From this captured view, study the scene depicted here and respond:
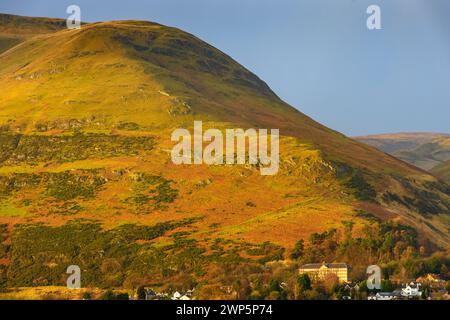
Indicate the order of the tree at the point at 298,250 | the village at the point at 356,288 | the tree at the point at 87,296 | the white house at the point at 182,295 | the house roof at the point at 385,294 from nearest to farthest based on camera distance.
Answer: the house roof at the point at 385,294
the village at the point at 356,288
the white house at the point at 182,295
the tree at the point at 87,296
the tree at the point at 298,250

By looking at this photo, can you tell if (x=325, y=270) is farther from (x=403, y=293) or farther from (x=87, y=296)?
(x=87, y=296)

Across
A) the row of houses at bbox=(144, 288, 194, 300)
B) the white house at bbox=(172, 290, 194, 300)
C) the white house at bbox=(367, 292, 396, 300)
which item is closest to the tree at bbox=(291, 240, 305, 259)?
the row of houses at bbox=(144, 288, 194, 300)

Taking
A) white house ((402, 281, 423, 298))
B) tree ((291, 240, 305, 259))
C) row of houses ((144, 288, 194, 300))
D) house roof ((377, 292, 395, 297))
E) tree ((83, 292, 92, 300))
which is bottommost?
tree ((83, 292, 92, 300))

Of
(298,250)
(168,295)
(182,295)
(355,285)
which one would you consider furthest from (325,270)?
(168,295)

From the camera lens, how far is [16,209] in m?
198

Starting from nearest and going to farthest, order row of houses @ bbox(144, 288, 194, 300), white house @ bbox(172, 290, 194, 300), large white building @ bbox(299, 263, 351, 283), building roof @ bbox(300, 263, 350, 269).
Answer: white house @ bbox(172, 290, 194, 300), row of houses @ bbox(144, 288, 194, 300), large white building @ bbox(299, 263, 351, 283), building roof @ bbox(300, 263, 350, 269)

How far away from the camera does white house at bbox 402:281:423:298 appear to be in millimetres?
126875

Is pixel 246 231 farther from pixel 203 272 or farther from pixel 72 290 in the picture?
pixel 72 290

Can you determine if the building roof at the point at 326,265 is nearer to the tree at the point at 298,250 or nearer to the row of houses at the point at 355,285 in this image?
the row of houses at the point at 355,285

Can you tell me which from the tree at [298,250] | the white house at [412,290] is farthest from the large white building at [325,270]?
the white house at [412,290]

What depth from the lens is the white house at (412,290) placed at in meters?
127

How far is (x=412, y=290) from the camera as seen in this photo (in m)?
130

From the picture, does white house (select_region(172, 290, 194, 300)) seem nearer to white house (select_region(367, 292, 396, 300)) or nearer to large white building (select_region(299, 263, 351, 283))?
large white building (select_region(299, 263, 351, 283))
